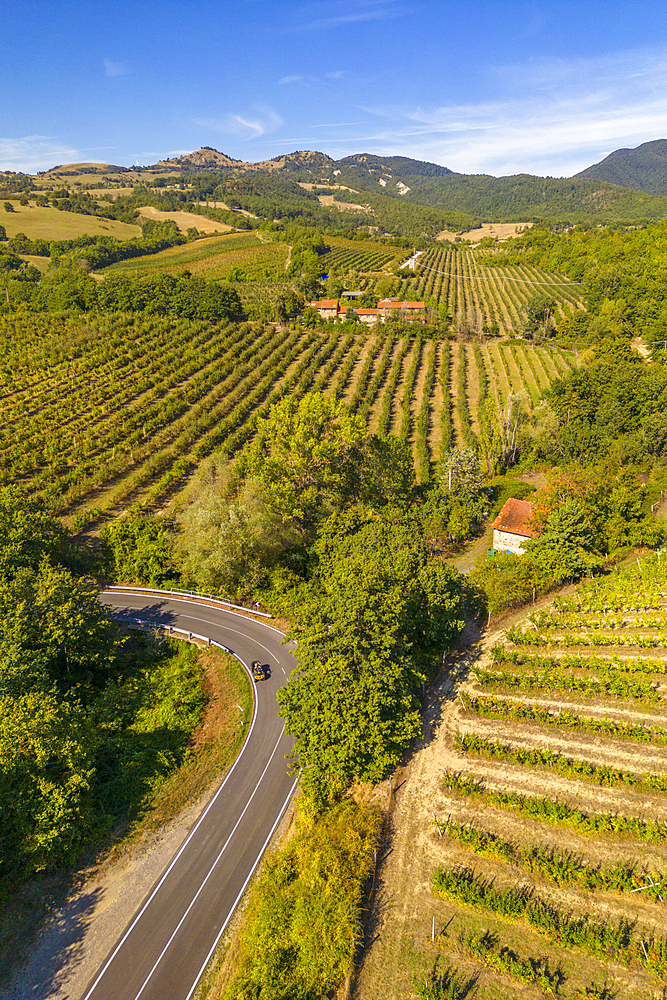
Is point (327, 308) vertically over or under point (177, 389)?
over

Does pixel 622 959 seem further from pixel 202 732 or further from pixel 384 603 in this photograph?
pixel 202 732

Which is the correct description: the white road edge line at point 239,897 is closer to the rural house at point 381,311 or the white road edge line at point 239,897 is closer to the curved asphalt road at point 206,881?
the curved asphalt road at point 206,881

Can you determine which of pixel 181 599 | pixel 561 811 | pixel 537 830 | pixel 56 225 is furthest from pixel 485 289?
pixel 537 830

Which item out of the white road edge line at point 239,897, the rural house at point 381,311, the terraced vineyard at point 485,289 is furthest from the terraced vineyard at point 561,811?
the terraced vineyard at point 485,289

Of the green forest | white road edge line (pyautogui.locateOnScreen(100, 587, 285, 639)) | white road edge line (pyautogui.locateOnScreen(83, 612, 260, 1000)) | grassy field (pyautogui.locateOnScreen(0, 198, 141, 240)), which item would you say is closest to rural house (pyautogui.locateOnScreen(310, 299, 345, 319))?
the green forest

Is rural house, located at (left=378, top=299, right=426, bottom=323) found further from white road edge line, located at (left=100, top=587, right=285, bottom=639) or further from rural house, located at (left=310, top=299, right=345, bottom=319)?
white road edge line, located at (left=100, top=587, right=285, bottom=639)

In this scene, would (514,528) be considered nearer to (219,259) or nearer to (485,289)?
(485,289)
